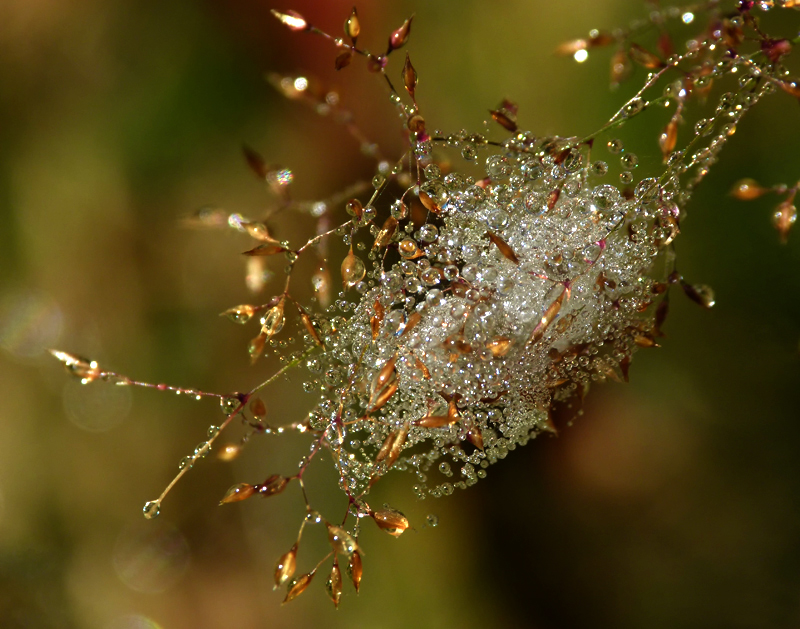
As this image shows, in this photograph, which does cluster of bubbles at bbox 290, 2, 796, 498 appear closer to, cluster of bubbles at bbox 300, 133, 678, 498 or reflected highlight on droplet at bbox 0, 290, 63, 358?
cluster of bubbles at bbox 300, 133, 678, 498

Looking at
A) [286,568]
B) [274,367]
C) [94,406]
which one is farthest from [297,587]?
[94,406]

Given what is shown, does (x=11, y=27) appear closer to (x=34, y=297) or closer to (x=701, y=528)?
(x=34, y=297)

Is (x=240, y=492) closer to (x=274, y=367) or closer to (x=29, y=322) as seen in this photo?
(x=274, y=367)

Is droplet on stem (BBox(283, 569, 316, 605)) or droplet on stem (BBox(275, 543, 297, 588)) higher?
droplet on stem (BBox(275, 543, 297, 588))

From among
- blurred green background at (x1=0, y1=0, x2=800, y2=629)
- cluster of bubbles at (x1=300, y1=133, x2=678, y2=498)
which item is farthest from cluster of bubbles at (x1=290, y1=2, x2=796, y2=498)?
blurred green background at (x1=0, y1=0, x2=800, y2=629)

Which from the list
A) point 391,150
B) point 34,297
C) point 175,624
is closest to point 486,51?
point 391,150

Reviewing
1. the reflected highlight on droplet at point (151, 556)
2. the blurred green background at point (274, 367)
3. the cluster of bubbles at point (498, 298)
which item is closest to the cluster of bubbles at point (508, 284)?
the cluster of bubbles at point (498, 298)

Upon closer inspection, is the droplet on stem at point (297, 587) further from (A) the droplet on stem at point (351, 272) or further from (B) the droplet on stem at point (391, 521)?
(A) the droplet on stem at point (351, 272)
